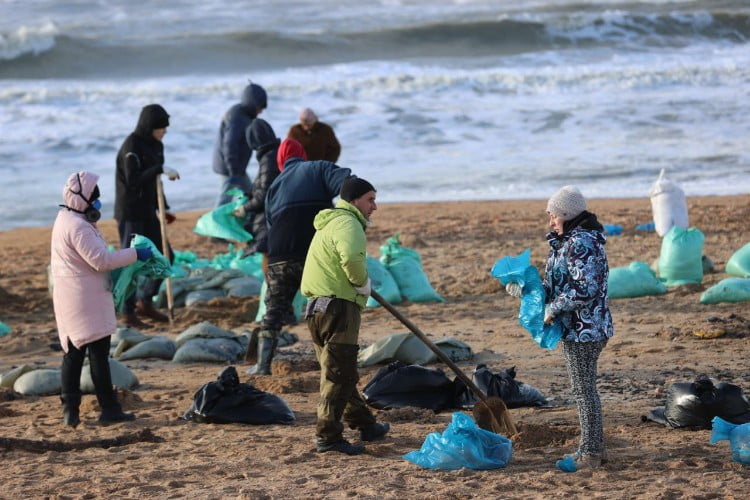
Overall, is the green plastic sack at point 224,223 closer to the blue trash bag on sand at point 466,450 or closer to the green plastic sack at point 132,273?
the green plastic sack at point 132,273

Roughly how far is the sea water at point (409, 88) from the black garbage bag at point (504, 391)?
9164 mm

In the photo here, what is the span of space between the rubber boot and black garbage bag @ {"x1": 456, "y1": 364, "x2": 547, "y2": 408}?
146 cm

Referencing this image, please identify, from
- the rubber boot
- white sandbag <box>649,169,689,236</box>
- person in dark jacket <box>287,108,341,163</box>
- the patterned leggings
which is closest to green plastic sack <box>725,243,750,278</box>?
white sandbag <box>649,169,689,236</box>

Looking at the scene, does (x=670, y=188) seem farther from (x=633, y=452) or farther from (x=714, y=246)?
(x=633, y=452)

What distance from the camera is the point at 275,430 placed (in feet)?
22.2

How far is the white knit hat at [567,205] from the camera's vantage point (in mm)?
5445

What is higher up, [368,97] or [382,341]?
[368,97]

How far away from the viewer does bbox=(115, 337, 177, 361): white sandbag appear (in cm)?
904

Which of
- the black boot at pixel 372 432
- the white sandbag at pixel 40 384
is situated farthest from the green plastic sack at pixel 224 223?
the black boot at pixel 372 432

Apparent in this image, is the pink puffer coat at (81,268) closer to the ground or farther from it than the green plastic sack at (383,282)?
farther from it

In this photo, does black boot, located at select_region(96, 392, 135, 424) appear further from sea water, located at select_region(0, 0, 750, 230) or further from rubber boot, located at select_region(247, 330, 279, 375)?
sea water, located at select_region(0, 0, 750, 230)

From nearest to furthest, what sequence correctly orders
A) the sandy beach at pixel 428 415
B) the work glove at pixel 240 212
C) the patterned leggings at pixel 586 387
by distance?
the patterned leggings at pixel 586 387 < the sandy beach at pixel 428 415 < the work glove at pixel 240 212

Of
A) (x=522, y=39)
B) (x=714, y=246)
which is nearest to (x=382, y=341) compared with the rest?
(x=714, y=246)

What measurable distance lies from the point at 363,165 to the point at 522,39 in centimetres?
1661
